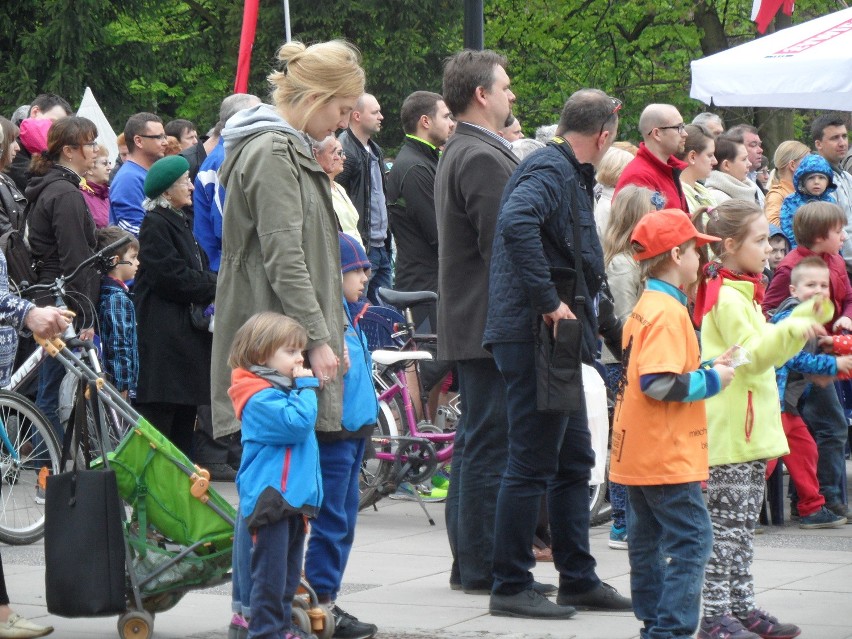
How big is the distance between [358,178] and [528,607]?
488cm

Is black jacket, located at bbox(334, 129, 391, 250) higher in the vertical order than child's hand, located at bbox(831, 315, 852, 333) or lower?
higher

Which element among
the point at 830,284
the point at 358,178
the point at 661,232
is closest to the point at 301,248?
the point at 661,232

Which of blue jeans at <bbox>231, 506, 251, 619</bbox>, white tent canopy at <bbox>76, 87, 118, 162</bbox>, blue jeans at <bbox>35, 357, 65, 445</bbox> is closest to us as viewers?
blue jeans at <bbox>231, 506, 251, 619</bbox>

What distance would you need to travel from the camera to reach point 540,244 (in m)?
5.70

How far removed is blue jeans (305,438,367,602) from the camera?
5.38 m

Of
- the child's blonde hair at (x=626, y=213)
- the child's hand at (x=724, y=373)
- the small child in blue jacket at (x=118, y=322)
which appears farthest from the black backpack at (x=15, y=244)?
the child's hand at (x=724, y=373)

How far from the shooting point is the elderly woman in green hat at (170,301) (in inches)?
353

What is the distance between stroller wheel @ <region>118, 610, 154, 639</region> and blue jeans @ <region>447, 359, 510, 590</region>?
4.88 ft

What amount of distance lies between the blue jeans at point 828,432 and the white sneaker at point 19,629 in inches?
193

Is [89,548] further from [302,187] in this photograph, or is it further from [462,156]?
[462,156]

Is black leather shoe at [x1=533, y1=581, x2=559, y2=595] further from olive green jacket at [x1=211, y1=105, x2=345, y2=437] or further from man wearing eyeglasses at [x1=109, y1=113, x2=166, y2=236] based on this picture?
man wearing eyeglasses at [x1=109, y1=113, x2=166, y2=236]

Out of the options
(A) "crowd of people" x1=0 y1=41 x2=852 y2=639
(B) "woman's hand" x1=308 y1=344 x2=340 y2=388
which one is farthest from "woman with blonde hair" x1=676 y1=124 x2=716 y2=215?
(B) "woman's hand" x1=308 y1=344 x2=340 y2=388

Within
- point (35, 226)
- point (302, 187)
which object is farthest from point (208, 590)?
point (35, 226)

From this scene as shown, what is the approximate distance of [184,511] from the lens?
548cm
